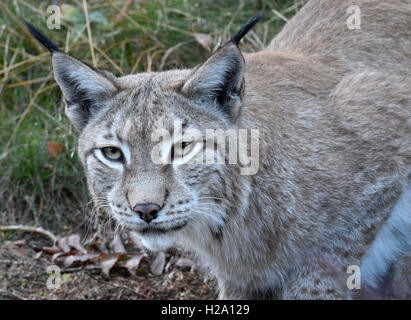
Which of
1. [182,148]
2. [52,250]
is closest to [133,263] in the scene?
[52,250]

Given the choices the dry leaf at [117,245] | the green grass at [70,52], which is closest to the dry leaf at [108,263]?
the dry leaf at [117,245]

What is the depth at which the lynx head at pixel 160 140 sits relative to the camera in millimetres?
3338

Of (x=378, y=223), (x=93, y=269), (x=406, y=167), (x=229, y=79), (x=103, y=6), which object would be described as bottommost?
(x=93, y=269)

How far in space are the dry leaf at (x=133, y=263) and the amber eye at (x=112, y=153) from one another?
5.28 ft

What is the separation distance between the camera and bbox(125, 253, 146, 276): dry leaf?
4.98m

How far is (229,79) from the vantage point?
11.5ft

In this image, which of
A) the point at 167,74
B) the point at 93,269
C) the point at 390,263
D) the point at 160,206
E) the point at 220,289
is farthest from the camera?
the point at 93,269

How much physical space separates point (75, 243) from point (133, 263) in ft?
1.77

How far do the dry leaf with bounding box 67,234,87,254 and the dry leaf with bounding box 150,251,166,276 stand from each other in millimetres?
538

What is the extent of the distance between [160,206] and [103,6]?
4.09 meters

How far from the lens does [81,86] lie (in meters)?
3.71

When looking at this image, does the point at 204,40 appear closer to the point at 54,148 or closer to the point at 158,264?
the point at 54,148

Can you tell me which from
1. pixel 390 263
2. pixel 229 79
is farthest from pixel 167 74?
pixel 390 263

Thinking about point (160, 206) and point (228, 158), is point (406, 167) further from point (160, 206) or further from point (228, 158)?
point (160, 206)
